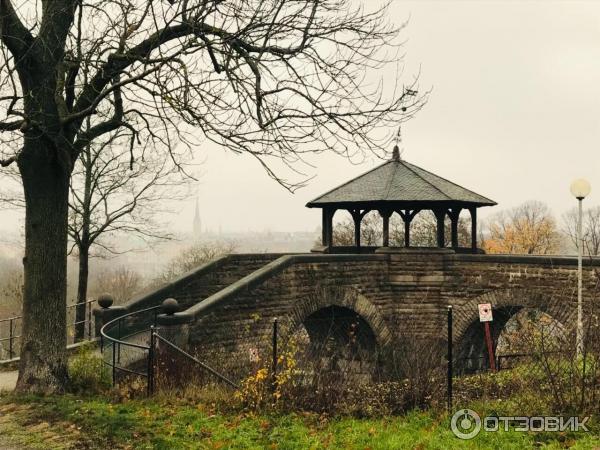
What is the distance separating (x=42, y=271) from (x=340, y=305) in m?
8.42

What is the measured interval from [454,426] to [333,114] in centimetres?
485

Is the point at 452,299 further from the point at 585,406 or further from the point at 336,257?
the point at 585,406

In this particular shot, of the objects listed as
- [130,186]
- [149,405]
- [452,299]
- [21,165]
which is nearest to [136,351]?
[149,405]

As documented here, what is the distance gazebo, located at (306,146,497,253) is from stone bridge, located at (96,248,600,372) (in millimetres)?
1296

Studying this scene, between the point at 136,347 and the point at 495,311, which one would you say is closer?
the point at 136,347

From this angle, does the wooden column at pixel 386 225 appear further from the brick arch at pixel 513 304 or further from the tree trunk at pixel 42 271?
the tree trunk at pixel 42 271

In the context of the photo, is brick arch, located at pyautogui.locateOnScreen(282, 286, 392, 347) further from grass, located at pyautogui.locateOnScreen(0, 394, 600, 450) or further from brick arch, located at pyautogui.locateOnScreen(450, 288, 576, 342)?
grass, located at pyautogui.locateOnScreen(0, 394, 600, 450)

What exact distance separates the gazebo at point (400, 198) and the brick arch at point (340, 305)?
2.42m

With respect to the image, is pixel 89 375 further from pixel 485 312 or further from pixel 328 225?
pixel 328 225

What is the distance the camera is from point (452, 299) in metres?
16.8

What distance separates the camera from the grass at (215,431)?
6441mm

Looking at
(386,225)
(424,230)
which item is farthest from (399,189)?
(424,230)

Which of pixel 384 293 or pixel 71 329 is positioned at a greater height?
pixel 384 293

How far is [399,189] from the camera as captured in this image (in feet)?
59.2
